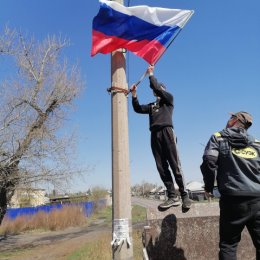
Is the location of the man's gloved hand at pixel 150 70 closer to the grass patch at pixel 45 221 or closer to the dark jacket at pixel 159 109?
the dark jacket at pixel 159 109

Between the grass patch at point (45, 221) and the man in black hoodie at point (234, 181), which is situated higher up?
the grass patch at point (45, 221)

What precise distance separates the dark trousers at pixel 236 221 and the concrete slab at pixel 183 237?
1427 mm

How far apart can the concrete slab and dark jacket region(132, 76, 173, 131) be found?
4.06ft

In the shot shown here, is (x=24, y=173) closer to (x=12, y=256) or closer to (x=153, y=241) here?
(x=12, y=256)

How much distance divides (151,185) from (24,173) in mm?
178227

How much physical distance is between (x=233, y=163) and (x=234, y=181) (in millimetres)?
196

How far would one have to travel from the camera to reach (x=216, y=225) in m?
5.84

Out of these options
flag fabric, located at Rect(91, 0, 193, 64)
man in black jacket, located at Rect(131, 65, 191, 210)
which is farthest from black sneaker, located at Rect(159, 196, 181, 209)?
flag fabric, located at Rect(91, 0, 193, 64)

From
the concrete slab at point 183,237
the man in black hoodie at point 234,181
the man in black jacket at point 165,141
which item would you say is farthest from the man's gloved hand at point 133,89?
Result: the concrete slab at point 183,237

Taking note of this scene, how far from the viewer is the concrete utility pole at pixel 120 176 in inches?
180

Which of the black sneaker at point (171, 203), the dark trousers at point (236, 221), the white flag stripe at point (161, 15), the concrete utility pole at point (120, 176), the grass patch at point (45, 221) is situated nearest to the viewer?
the dark trousers at point (236, 221)

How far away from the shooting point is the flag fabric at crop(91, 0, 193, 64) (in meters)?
5.71

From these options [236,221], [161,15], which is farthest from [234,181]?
[161,15]

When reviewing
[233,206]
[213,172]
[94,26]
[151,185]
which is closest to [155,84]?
[94,26]
